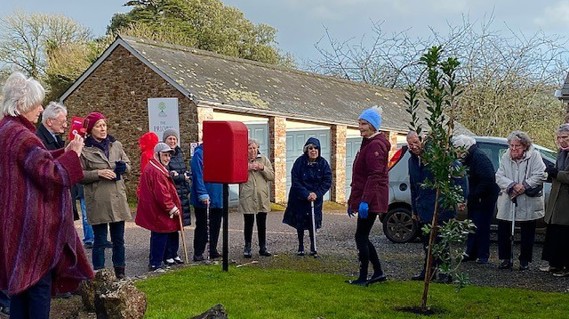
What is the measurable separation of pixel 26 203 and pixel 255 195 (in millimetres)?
5878

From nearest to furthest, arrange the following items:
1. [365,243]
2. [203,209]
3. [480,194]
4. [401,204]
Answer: [365,243], [480,194], [203,209], [401,204]

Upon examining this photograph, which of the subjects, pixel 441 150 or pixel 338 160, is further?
pixel 338 160

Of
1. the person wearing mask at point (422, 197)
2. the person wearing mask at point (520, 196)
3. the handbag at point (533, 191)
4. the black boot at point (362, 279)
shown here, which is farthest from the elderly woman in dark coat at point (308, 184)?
the handbag at point (533, 191)

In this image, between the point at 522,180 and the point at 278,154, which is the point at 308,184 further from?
the point at 278,154

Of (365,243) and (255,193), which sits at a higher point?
(255,193)

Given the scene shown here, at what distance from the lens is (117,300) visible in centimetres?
606

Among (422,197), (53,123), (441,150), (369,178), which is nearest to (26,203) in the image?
(53,123)

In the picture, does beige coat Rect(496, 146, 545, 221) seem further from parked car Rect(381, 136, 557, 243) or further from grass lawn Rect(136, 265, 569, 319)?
parked car Rect(381, 136, 557, 243)

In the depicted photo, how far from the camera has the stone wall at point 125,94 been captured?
20405 mm

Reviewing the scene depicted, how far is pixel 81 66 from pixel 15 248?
1133 inches

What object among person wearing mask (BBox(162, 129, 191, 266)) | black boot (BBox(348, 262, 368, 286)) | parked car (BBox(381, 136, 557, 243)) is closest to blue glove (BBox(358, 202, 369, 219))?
black boot (BBox(348, 262, 368, 286))

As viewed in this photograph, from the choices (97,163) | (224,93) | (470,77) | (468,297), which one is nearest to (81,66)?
(224,93)

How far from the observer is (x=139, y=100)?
20734mm

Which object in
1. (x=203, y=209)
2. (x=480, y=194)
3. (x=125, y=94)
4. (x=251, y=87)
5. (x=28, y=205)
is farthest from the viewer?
(x=251, y=87)
